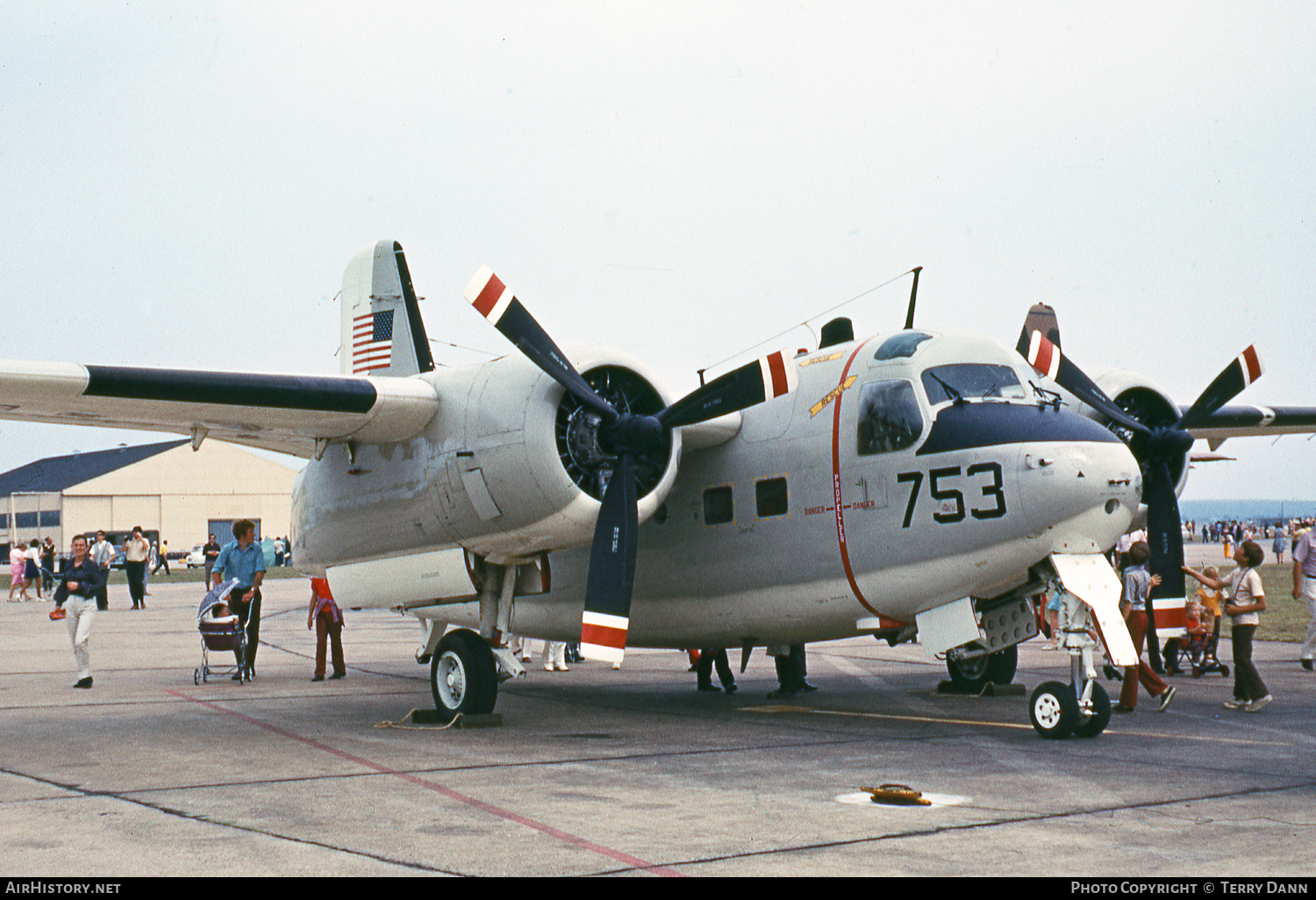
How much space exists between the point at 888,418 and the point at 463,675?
518cm

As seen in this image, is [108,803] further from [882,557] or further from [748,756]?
[882,557]

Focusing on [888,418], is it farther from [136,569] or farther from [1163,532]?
[136,569]

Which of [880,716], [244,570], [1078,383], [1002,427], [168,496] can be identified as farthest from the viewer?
[168,496]

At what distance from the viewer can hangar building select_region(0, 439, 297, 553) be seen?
278 ft

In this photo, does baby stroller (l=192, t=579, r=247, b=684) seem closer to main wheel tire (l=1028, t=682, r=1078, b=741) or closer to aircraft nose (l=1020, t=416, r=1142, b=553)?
main wheel tire (l=1028, t=682, r=1078, b=741)

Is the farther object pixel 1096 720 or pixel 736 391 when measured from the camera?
pixel 736 391

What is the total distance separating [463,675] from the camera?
12.9 meters

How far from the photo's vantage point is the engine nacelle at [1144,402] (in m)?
14.2

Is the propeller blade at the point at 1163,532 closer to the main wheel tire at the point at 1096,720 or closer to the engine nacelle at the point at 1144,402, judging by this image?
the engine nacelle at the point at 1144,402

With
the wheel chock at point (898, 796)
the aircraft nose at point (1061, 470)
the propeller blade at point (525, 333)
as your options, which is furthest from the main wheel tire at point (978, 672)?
the wheel chock at point (898, 796)

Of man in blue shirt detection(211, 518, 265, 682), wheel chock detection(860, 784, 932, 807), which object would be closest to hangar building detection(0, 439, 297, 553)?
man in blue shirt detection(211, 518, 265, 682)

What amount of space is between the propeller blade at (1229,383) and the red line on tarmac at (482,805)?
9343 mm

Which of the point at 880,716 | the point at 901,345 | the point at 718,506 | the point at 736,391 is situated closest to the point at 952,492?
the point at 901,345

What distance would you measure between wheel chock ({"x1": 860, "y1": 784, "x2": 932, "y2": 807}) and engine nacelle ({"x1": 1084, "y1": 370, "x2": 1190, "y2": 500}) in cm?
738
